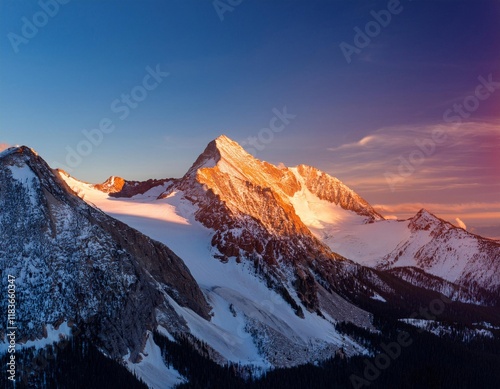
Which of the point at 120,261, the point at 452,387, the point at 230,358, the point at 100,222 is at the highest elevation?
the point at 100,222

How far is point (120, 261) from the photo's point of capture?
142m

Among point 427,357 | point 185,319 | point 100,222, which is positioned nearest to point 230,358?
point 185,319

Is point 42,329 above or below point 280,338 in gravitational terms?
above

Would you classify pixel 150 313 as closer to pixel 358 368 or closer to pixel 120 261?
pixel 120 261

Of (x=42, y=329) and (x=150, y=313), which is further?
(x=150, y=313)

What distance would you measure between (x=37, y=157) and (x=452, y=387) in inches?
5737

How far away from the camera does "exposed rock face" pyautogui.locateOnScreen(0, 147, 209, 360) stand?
122 metres

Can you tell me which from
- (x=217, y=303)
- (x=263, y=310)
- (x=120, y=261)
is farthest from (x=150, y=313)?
(x=263, y=310)

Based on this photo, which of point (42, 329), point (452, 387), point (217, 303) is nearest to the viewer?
point (42, 329)

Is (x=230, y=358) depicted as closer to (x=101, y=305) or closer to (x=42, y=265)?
(x=101, y=305)

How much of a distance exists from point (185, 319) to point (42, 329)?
49.6m

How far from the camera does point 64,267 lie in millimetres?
129000

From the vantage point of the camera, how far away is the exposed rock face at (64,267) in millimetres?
122375

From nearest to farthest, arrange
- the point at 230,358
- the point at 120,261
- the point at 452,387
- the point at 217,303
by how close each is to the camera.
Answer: the point at 120,261 → the point at 230,358 → the point at 452,387 → the point at 217,303
